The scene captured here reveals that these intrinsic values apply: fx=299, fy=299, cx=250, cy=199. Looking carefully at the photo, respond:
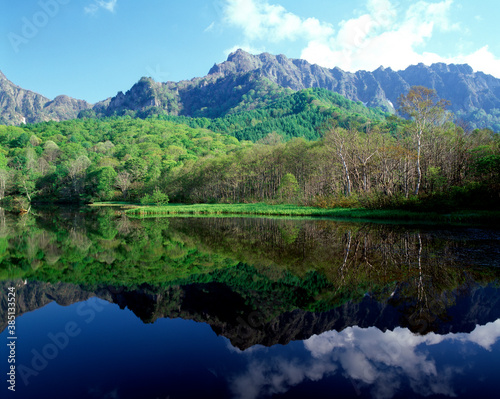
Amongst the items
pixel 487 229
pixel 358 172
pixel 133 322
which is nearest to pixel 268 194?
pixel 358 172

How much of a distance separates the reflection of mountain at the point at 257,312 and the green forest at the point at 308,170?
84.2 feet

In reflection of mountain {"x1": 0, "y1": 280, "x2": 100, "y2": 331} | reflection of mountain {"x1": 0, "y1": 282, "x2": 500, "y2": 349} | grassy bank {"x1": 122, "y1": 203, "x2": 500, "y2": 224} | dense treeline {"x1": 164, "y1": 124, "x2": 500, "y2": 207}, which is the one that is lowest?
reflection of mountain {"x1": 0, "y1": 280, "x2": 100, "y2": 331}

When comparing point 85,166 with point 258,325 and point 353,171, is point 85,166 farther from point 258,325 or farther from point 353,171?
point 258,325

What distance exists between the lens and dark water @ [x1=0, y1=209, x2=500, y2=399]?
562 cm

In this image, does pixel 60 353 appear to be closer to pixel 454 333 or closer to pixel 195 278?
pixel 195 278

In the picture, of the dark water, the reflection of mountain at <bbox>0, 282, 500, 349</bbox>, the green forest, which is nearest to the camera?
the dark water

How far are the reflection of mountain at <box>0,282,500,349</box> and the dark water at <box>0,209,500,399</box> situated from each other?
0.13 feet

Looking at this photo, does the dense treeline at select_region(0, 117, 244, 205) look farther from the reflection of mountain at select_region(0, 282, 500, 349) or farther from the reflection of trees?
the reflection of mountain at select_region(0, 282, 500, 349)

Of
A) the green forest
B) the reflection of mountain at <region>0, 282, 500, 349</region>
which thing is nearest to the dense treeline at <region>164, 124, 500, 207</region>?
the green forest

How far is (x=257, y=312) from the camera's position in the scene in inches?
341

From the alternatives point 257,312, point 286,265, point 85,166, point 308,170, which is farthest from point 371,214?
point 85,166

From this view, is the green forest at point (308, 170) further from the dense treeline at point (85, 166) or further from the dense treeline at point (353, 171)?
the dense treeline at point (85, 166)

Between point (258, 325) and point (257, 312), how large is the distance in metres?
0.73

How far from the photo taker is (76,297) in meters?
10.5
